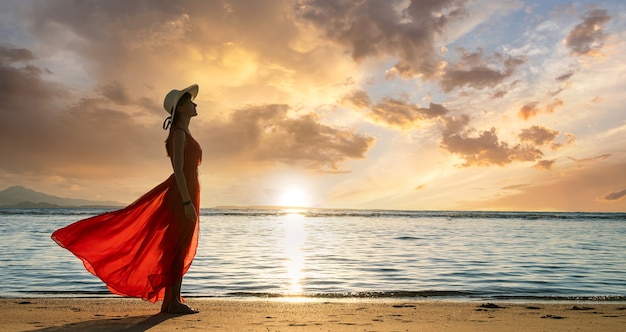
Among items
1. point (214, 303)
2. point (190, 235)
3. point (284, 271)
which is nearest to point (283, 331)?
point (190, 235)

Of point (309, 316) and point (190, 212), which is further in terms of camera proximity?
point (309, 316)

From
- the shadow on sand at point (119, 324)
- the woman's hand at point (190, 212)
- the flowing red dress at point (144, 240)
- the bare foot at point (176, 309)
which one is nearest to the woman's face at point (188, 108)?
the flowing red dress at point (144, 240)

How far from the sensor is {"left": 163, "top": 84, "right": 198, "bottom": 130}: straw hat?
603 centimetres

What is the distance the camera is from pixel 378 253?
53.4 feet

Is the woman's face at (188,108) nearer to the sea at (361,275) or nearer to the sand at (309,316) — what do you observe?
the sand at (309,316)

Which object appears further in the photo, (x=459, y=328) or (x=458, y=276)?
(x=458, y=276)

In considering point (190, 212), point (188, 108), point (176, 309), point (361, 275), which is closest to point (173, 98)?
point (188, 108)

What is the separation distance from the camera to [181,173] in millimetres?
5867

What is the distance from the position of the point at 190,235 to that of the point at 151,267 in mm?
590

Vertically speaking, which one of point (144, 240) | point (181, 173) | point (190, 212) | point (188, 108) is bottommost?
point (144, 240)

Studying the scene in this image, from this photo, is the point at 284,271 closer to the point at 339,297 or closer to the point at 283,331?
the point at 339,297

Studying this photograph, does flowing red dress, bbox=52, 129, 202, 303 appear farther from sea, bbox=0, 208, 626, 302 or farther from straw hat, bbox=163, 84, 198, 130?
sea, bbox=0, 208, 626, 302

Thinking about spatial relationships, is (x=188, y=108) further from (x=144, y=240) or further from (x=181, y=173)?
(x=144, y=240)

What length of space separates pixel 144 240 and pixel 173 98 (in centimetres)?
168
